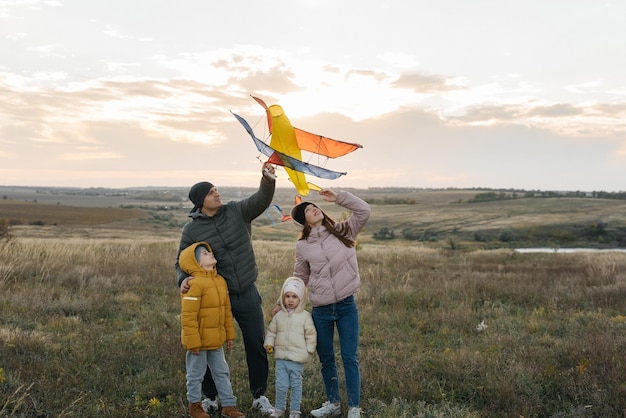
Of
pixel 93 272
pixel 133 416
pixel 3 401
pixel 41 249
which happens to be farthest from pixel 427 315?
pixel 41 249

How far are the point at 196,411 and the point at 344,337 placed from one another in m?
1.52

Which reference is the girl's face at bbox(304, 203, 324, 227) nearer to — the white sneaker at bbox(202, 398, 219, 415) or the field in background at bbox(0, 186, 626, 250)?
the white sneaker at bbox(202, 398, 219, 415)

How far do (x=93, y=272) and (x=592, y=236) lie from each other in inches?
1881

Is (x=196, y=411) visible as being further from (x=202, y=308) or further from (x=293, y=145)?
(x=293, y=145)

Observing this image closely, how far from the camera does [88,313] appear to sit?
822cm

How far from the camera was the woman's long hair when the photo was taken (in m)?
4.49

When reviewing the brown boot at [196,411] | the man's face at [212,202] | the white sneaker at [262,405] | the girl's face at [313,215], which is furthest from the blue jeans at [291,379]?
the man's face at [212,202]

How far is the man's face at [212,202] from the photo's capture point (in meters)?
4.36

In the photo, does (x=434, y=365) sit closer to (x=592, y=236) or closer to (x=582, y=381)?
(x=582, y=381)

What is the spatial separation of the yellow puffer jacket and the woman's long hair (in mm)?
902

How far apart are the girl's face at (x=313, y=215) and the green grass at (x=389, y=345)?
1.87 meters

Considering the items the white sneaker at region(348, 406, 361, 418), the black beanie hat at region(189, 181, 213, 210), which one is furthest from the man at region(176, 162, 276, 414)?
the white sneaker at region(348, 406, 361, 418)

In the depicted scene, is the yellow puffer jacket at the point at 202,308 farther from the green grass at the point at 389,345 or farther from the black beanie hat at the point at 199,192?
the green grass at the point at 389,345

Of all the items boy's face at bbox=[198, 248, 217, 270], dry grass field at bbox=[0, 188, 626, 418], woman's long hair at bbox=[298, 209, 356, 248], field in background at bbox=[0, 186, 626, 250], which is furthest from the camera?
field in background at bbox=[0, 186, 626, 250]
